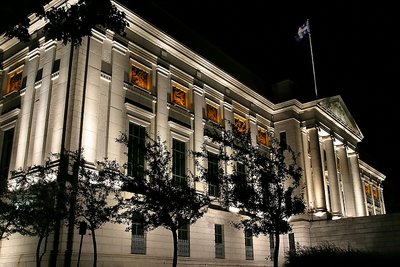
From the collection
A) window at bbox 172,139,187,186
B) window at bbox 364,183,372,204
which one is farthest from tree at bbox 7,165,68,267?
window at bbox 364,183,372,204

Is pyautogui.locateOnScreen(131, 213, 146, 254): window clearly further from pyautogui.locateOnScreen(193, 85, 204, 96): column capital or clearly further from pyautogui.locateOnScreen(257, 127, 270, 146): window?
pyautogui.locateOnScreen(257, 127, 270, 146): window

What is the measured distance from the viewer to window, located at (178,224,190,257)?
99.2ft

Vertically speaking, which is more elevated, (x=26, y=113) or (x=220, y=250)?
(x=26, y=113)

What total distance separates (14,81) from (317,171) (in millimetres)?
30975

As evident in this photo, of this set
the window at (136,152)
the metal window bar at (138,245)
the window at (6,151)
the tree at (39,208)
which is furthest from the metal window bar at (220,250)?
the window at (6,151)

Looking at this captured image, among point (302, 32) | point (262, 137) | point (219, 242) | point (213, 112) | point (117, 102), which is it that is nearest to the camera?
point (117, 102)

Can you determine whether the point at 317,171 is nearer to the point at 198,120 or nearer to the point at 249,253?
the point at 249,253

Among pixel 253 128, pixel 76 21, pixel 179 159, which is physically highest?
pixel 253 128

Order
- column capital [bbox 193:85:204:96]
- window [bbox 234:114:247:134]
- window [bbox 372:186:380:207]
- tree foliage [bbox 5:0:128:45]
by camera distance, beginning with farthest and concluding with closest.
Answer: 1. window [bbox 372:186:380:207]
2. window [bbox 234:114:247:134]
3. column capital [bbox 193:85:204:96]
4. tree foliage [bbox 5:0:128:45]

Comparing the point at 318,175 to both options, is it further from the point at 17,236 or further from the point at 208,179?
the point at 17,236

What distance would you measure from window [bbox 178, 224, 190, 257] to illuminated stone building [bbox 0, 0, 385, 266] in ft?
0.28

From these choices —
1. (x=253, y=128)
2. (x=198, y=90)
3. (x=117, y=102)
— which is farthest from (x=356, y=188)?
(x=117, y=102)

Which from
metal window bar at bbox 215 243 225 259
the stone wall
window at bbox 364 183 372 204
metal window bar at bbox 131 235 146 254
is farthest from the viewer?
window at bbox 364 183 372 204

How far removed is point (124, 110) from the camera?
29.0m
